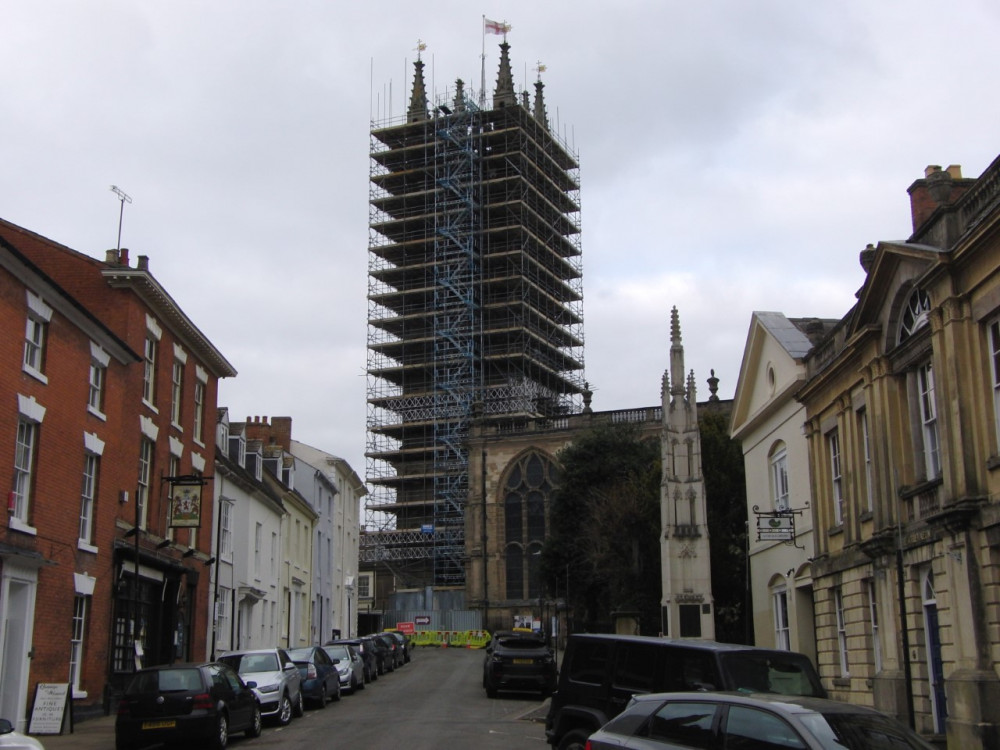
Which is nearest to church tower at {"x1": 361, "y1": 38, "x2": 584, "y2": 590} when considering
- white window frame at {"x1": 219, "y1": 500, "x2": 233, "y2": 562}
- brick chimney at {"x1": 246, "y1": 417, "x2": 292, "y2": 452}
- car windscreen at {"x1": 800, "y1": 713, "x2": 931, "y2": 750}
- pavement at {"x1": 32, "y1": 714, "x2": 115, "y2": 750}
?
brick chimney at {"x1": 246, "y1": 417, "x2": 292, "y2": 452}

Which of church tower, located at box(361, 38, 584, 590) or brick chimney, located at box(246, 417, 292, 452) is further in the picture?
church tower, located at box(361, 38, 584, 590)

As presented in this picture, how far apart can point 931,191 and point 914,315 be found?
2.66 m

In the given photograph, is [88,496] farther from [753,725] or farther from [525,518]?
[525,518]

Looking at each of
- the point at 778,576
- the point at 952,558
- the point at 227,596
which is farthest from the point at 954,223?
the point at 227,596

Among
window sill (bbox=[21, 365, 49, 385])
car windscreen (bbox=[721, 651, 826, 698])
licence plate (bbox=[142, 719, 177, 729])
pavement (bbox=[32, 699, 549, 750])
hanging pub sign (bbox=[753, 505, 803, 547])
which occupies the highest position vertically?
window sill (bbox=[21, 365, 49, 385])

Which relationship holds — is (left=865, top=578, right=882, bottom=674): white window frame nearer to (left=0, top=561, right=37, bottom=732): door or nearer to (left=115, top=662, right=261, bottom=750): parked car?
(left=115, top=662, right=261, bottom=750): parked car

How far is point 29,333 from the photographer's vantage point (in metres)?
20.3

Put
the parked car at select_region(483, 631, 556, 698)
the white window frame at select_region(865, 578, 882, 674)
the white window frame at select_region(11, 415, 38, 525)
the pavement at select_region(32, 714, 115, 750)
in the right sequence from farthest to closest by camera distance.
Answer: the parked car at select_region(483, 631, 556, 698), the white window frame at select_region(865, 578, 882, 674), the white window frame at select_region(11, 415, 38, 525), the pavement at select_region(32, 714, 115, 750)

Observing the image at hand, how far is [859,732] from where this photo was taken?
26.5 feet

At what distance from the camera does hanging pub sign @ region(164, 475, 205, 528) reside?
→ 85.4 ft

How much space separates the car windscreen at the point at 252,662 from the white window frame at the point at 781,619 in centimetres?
1281

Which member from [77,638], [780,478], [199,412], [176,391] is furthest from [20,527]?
[780,478]

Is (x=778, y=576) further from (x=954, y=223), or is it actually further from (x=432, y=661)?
(x=432, y=661)

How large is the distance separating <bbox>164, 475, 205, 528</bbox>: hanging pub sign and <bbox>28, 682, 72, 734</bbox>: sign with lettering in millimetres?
6538
